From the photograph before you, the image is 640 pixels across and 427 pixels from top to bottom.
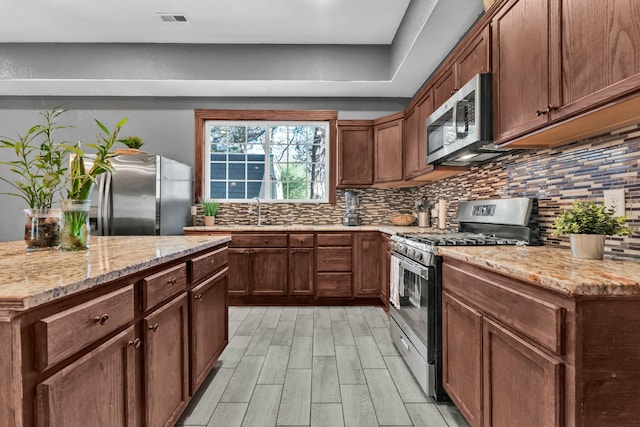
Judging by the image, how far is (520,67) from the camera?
1.73m

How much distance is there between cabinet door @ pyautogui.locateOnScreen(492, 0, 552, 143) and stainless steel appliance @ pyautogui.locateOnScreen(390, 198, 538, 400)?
0.51 meters

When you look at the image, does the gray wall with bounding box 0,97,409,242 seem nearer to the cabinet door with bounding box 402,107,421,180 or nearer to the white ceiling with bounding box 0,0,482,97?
the white ceiling with bounding box 0,0,482,97

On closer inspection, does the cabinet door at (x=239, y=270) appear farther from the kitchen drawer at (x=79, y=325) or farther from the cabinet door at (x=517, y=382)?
the cabinet door at (x=517, y=382)

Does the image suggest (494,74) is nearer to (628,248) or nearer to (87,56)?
(628,248)

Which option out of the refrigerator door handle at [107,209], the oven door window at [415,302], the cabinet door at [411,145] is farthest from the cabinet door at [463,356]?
the refrigerator door handle at [107,209]

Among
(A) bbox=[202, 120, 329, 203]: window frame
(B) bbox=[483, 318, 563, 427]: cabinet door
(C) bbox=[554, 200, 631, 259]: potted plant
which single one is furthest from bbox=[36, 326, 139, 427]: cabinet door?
(A) bbox=[202, 120, 329, 203]: window frame

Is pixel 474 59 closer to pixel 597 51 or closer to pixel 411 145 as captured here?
pixel 597 51

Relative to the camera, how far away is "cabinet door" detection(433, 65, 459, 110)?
2.57 m

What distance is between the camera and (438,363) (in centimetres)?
194

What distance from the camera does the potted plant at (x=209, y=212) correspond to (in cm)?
427

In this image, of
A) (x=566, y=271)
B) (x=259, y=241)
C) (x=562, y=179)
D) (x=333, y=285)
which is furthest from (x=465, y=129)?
(x=259, y=241)

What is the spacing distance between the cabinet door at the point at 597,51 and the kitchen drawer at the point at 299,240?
2.76m

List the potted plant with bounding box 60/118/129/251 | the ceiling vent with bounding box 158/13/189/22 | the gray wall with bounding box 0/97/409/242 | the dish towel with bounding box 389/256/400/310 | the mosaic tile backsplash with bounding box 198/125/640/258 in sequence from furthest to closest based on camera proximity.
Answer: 1. the gray wall with bounding box 0/97/409/242
2. the ceiling vent with bounding box 158/13/189/22
3. the dish towel with bounding box 389/256/400/310
4. the potted plant with bounding box 60/118/129/251
5. the mosaic tile backsplash with bounding box 198/125/640/258

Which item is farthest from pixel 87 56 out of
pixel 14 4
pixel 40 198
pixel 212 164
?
pixel 40 198
